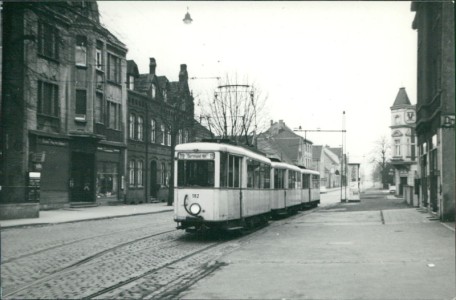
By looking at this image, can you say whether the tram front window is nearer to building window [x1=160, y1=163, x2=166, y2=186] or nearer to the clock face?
building window [x1=160, y1=163, x2=166, y2=186]

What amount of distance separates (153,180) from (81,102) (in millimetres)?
13215

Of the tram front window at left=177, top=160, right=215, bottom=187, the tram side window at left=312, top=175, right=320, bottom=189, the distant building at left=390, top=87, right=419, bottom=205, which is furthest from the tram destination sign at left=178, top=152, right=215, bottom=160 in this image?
the distant building at left=390, top=87, right=419, bottom=205

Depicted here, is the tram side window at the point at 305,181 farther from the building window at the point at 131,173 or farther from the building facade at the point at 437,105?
the building window at the point at 131,173

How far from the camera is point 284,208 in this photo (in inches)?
1014

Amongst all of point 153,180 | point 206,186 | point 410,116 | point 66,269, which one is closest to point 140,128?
point 153,180

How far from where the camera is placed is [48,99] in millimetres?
28859

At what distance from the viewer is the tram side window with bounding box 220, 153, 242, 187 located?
15.1m

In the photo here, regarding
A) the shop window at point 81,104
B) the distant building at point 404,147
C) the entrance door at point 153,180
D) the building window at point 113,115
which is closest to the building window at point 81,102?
the shop window at point 81,104

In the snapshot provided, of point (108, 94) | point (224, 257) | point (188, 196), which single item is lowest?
point (224, 257)

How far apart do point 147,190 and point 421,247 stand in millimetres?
30094

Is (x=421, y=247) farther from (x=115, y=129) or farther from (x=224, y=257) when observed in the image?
(x=115, y=129)

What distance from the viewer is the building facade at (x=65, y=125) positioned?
21.6 metres

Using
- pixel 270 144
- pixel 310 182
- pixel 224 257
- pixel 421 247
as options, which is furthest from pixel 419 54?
pixel 270 144

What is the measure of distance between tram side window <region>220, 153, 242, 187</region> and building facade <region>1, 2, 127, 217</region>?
21.9 ft
